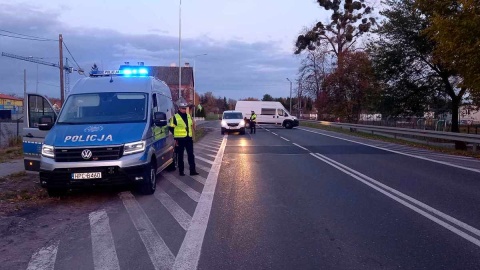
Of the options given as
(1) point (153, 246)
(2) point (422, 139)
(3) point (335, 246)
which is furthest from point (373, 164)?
(2) point (422, 139)

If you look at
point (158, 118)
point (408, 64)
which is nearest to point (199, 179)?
point (158, 118)

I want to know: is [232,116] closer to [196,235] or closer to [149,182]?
[149,182]

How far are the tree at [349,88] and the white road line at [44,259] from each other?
39.0m

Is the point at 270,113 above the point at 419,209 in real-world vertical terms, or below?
above

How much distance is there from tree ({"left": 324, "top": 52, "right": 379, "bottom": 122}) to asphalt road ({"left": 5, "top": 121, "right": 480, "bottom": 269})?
32.6 m

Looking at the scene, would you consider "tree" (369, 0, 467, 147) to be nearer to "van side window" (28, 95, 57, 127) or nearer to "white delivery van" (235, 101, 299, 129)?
"white delivery van" (235, 101, 299, 129)

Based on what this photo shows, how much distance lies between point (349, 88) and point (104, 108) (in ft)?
122

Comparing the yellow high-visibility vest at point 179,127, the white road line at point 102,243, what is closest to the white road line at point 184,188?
the yellow high-visibility vest at point 179,127

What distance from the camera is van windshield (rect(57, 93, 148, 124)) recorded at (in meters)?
9.70

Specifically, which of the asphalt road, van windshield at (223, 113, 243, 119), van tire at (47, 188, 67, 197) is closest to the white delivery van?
van windshield at (223, 113, 243, 119)

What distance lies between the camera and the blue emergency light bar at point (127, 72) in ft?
37.3

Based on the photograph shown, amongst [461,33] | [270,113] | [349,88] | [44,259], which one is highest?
[461,33]

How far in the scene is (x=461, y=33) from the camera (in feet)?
55.2

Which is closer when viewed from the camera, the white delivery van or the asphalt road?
the asphalt road
